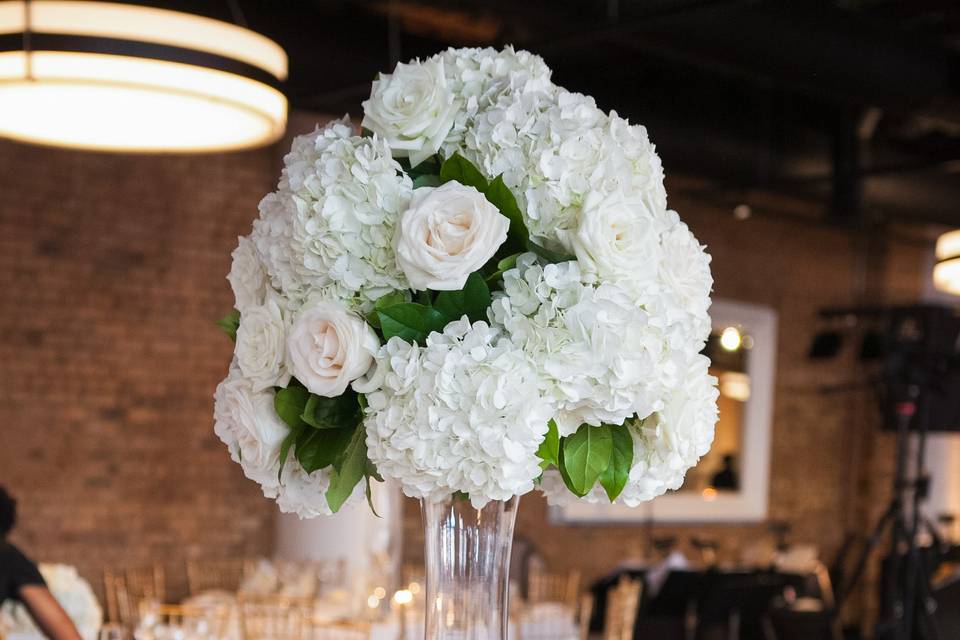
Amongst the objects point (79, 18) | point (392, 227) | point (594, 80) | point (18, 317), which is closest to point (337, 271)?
point (392, 227)

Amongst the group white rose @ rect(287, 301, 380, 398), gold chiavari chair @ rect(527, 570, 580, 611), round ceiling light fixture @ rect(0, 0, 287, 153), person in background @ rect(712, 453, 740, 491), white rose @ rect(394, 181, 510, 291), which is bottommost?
gold chiavari chair @ rect(527, 570, 580, 611)

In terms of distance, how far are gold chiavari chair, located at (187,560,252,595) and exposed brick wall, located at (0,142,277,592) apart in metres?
0.39

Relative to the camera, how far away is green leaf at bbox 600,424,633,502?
137cm

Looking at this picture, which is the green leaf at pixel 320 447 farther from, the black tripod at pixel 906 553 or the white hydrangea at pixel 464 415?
the black tripod at pixel 906 553

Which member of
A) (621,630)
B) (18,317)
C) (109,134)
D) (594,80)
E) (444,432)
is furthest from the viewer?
(594,80)

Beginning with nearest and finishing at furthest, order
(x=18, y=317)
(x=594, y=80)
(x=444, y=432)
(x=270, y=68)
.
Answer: (x=444, y=432) → (x=270, y=68) → (x=18, y=317) → (x=594, y=80)

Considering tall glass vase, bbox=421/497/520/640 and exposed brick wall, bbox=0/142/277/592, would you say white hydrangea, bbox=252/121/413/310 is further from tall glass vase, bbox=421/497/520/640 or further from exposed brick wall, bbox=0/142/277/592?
exposed brick wall, bbox=0/142/277/592

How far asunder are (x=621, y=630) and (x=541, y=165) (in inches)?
177

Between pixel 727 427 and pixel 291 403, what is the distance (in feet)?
32.3

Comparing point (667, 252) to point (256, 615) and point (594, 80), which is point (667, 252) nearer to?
point (256, 615)

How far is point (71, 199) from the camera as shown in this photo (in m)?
6.94

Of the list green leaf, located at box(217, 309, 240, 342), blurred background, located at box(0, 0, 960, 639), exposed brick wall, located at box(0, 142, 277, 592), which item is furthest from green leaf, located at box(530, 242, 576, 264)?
exposed brick wall, located at box(0, 142, 277, 592)

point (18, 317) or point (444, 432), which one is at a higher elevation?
point (18, 317)

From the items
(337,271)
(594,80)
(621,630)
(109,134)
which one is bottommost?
(621,630)
